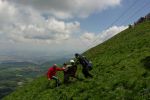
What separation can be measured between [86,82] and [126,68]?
4507 mm

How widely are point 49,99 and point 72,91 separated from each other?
2.74 metres

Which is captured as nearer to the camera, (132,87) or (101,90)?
(132,87)

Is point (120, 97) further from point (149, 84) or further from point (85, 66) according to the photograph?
point (85, 66)

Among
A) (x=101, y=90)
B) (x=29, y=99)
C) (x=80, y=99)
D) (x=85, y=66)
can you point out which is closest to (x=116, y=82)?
(x=101, y=90)

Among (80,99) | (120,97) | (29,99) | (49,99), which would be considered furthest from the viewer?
(29,99)

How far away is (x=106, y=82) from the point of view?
2733 centimetres

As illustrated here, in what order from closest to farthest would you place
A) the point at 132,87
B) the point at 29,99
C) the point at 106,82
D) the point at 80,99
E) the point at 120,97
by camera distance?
the point at 120,97 → the point at 132,87 → the point at 80,99 → the point at 106,82 → the point at 29,99

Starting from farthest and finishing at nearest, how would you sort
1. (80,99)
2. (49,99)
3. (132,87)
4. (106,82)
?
1. (49,99)
2. (106,82)
3. (80,99)
4. (132,87)

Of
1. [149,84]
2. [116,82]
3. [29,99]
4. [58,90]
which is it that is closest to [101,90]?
[116,82]

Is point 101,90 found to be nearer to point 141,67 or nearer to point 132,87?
point 132,87

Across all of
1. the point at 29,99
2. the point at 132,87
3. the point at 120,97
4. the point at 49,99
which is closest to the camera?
the point at 120,97

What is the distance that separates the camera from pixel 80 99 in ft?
83.4

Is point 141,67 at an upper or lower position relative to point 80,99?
upper

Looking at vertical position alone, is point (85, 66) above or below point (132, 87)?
above
